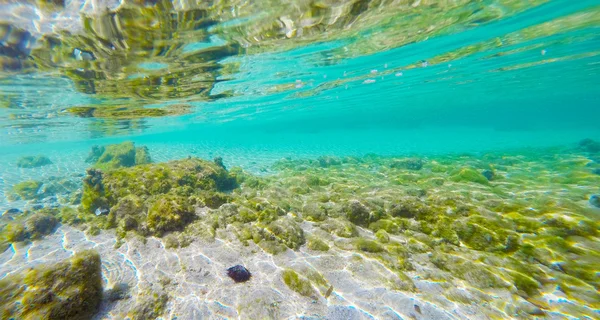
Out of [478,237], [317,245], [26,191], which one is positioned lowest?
[26,191]

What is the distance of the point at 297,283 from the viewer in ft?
14.1

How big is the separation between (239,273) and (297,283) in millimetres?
1085

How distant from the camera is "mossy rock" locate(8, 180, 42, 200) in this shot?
526 inches

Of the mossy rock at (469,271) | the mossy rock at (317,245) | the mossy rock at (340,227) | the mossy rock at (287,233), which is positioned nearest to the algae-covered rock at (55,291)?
the mossy rock at (287,233)

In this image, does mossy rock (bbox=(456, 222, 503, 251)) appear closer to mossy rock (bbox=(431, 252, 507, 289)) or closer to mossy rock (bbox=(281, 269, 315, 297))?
mossy rock (bbox=(431, 252, 507, 289))

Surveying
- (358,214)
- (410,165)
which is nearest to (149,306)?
(358,214)

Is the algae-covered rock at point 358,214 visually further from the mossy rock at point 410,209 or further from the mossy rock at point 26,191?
the mossy rock at point 26,191

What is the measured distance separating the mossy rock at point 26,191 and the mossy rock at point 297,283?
16.5m

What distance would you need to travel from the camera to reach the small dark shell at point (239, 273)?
14.6 ft

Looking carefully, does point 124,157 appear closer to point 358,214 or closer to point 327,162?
point 327,162

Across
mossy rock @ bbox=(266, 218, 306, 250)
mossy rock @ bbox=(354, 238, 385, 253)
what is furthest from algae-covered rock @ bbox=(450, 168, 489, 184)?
mossy rock @ bbox=(266, 218, 306, 250)

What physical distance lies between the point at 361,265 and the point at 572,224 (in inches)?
185

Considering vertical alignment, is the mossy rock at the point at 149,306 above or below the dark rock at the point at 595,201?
below

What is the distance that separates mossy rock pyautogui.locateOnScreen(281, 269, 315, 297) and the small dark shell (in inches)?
26.0
